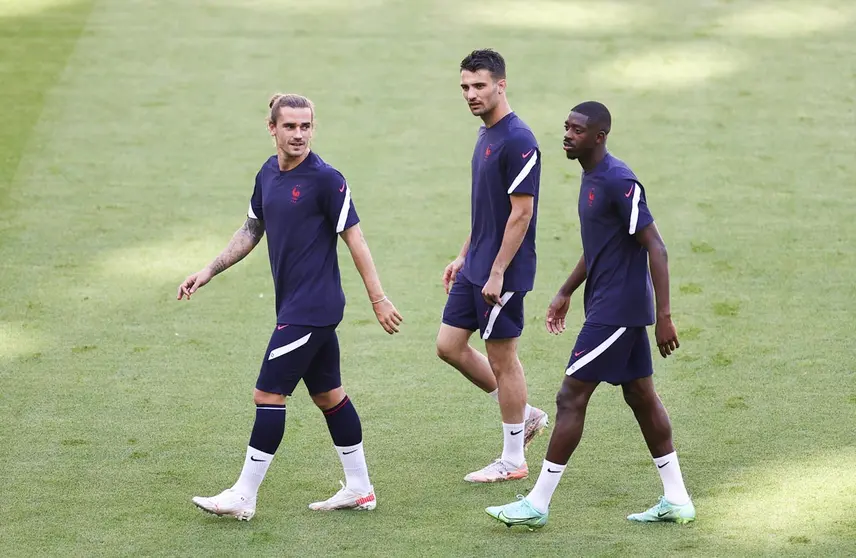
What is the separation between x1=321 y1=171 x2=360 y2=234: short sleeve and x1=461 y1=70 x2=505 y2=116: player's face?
74 cm

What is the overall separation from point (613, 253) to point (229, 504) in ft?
6.27

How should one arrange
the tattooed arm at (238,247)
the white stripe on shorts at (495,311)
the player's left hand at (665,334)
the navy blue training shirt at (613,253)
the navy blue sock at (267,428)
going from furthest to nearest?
the white stripe on shorts at (495,311) → the tattooed arm at (238,247) → the navy blue sock at (267,428) → the navy blue training shirt at (613,253) → the player's left hand at (665,334)

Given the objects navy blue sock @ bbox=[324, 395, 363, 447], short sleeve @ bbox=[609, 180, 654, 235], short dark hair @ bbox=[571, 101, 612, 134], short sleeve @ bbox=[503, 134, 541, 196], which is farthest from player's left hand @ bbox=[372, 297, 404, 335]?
short dark hair @ bbox=[571, 101, 612, 134]

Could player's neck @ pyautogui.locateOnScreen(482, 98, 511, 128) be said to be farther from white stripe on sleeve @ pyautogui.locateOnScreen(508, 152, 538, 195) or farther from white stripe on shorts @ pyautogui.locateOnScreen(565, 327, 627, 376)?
white stripe on shorts @ pyautogui.locateOnScreen(565, 327, 627, 376)

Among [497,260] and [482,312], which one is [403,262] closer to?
[482,312]

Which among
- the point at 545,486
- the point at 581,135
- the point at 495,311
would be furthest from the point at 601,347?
the point at 581,135

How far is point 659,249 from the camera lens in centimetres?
468

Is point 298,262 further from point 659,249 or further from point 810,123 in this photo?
point 810,123

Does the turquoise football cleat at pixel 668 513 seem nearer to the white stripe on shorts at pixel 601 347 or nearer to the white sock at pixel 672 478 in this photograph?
the white sock at pixel 672 478

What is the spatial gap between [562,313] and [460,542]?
1.12 m

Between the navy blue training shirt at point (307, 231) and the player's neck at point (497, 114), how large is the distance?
816 millimetres

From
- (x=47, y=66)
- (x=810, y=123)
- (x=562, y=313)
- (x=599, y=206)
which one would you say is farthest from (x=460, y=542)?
(x=47, y=66)

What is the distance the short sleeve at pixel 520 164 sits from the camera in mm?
5254

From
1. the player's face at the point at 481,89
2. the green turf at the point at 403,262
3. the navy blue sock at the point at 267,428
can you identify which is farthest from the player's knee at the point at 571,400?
the player's face at the point at 481,89
